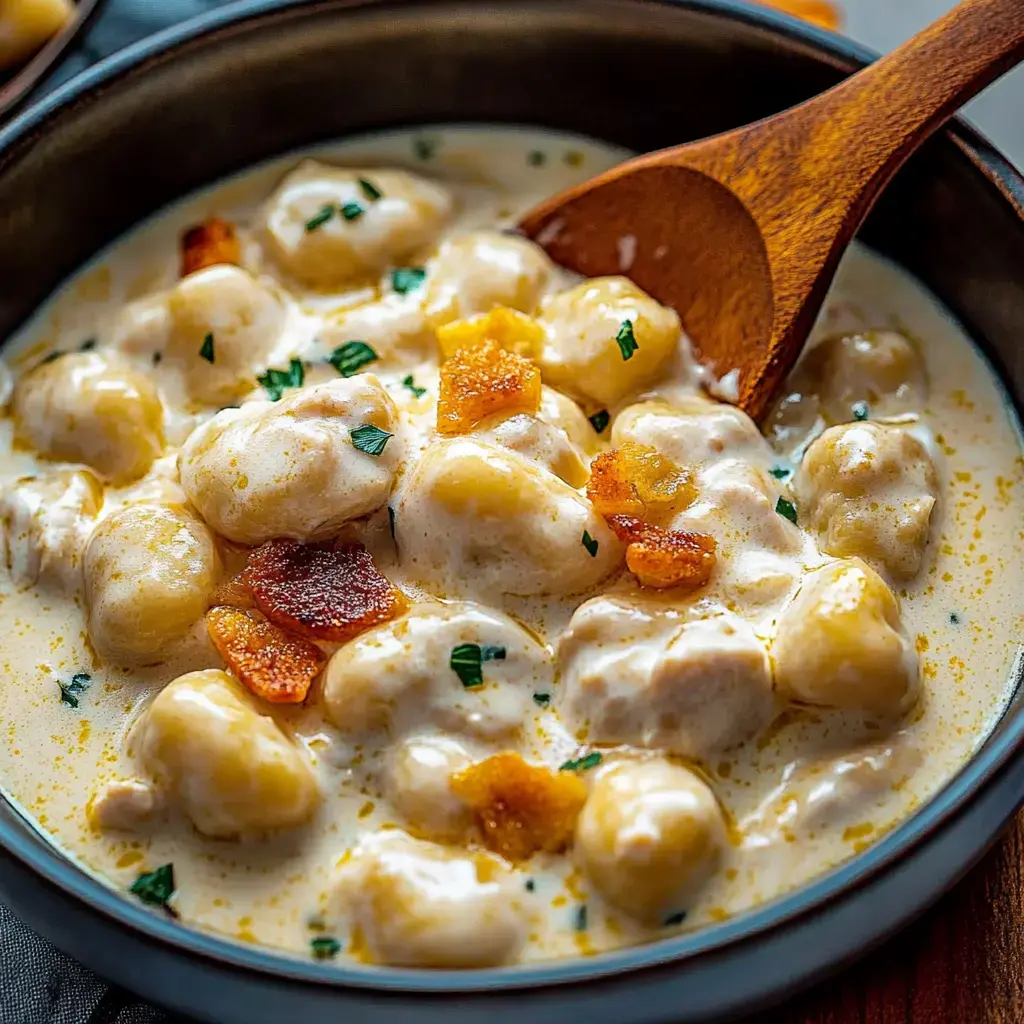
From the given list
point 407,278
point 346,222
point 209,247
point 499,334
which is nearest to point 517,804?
point 499,334

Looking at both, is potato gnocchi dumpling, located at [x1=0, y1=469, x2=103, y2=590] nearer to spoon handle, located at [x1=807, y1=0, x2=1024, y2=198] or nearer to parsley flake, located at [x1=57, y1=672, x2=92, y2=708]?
parsley flake, located at [x1=57, y1=672, x2=92, y2=708]

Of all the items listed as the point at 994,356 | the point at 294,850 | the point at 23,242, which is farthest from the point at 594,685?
the point at 23,242

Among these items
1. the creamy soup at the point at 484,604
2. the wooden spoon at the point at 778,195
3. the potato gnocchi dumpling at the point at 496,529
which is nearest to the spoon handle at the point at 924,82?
the wooden spoon at the point at 778,195

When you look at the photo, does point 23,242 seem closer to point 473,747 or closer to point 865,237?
point 473,747

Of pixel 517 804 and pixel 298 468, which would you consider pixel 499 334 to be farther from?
pixel 517 804

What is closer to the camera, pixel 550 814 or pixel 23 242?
pixel 550 814

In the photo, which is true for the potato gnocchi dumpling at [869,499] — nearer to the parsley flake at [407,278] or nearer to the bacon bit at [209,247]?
the parsley flake at [407,278]
